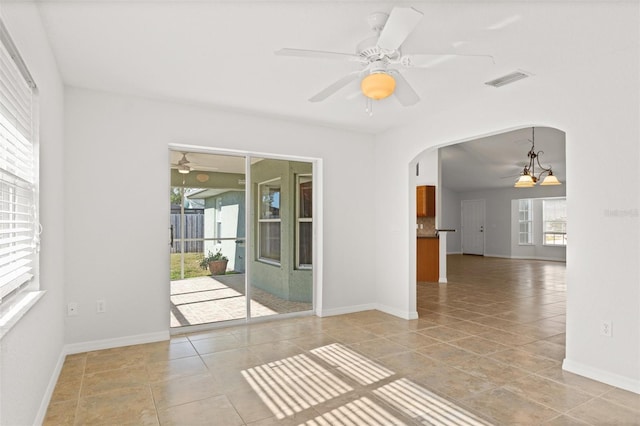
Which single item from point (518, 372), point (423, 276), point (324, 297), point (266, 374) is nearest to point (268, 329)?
point (324, 297)

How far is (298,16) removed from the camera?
2334 millimetres

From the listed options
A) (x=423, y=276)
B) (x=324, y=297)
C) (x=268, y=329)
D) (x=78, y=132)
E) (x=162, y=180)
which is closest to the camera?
(x=78, y=132)

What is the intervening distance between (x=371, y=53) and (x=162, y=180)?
258 cm

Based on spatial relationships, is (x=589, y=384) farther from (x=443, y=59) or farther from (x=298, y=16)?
(x=298, y=16)

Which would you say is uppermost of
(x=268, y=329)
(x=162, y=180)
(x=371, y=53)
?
(x=371, y=53)

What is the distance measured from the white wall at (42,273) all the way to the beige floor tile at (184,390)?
681mm

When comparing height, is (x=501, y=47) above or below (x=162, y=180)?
above

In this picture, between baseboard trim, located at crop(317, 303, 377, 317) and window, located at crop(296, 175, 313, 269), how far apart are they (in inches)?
24.8

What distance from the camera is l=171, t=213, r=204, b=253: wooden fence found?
4176 mm

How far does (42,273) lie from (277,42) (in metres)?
2.24

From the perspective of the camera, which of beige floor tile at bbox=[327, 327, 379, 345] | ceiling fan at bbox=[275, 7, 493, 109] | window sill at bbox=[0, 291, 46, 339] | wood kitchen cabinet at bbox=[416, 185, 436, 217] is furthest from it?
wood kitchen cabinet at bbox=[416, 185, 436, 217]

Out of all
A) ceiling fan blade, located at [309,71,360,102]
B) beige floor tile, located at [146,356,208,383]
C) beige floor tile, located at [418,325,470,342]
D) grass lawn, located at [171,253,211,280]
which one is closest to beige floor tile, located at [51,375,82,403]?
beige floor tile, located at [146,356,208,383]

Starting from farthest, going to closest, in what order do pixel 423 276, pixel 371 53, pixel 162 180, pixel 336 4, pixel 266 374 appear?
1. pixel 423 276
2. pixel 162 180
3. pixel 266 374
4. pixel 371 53
5. pixel 336 4

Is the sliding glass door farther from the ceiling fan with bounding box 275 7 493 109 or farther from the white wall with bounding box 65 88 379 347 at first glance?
the ceiling fan with bounding box 275 7 493 109
